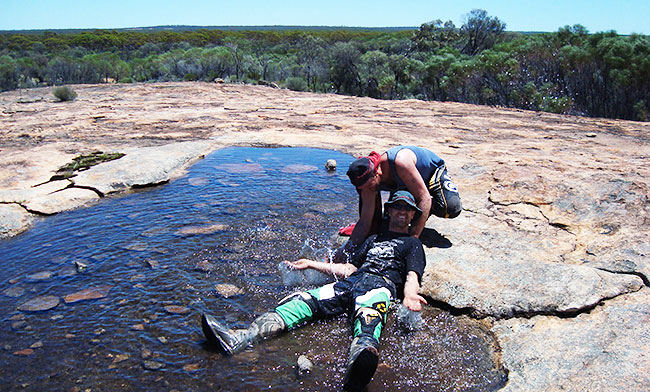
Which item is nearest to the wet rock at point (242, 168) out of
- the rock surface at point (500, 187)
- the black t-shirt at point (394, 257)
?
the rock surface at point (500, 187)

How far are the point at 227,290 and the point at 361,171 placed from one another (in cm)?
137

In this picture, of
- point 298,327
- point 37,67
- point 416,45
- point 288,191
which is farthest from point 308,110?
point 416,45

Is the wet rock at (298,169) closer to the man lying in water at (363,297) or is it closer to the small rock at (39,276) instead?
the man lying in water at (363,297)

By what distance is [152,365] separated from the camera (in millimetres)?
2689

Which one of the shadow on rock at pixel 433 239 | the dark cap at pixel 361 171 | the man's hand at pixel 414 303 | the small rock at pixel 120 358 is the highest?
the dark cap at pixel 361 171

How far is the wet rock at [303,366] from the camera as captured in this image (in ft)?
8.66

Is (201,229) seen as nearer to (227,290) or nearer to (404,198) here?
(227,290)

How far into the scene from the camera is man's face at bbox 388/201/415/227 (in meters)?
3.56

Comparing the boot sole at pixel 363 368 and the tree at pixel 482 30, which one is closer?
the boot sole at pixel 363 368

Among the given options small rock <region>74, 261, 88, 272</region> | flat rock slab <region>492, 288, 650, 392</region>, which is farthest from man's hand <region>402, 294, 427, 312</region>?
small rock <region>74, 261, 88, 272</region>

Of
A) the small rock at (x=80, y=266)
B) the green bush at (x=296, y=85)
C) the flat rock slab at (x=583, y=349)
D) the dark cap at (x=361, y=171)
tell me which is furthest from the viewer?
the green bush at (x=296, y=85)

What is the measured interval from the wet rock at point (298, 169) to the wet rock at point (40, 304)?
12.6 feet

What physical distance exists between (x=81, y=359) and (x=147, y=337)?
381 mm

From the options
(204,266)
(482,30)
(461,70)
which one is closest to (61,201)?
(204,266)
